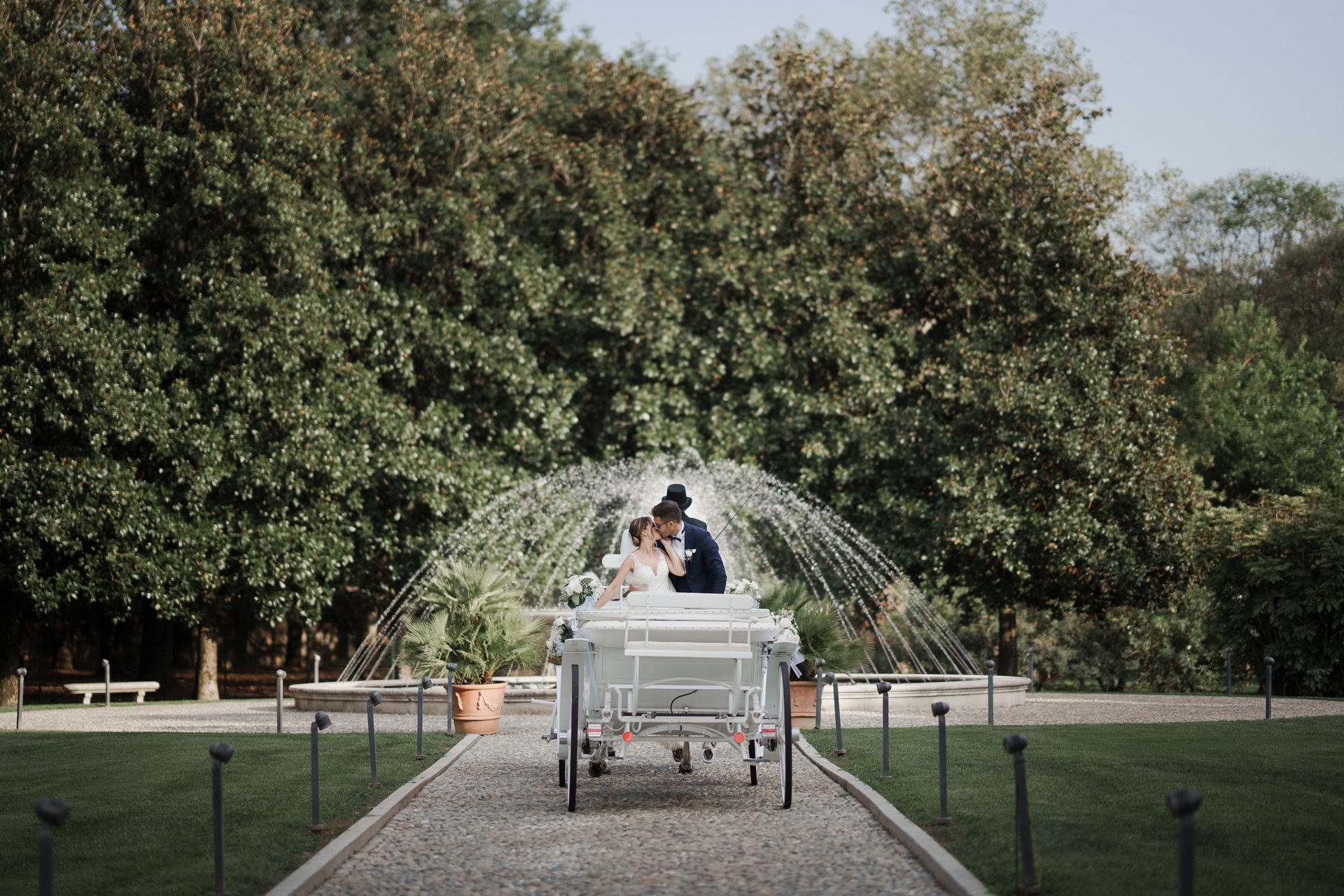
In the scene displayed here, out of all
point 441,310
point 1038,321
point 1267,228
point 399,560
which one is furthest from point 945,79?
point 399,560

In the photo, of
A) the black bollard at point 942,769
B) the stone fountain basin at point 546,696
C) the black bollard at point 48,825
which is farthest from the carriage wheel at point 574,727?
the stone fountain basin at point 546,696

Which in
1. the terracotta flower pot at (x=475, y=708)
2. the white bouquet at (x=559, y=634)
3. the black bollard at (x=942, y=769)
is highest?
the white bouquet at (x=559, y=634)

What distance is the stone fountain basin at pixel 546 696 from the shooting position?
59.1 ft

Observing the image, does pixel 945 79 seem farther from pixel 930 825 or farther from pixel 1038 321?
pixel 930 825

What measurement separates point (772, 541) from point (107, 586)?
41.4ft

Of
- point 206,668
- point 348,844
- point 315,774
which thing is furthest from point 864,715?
point 206,668

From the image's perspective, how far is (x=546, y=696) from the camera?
62.3ft

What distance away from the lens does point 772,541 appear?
26109 mm

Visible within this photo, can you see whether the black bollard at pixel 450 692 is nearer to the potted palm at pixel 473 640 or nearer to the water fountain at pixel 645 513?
the potted palm at pixel 473 640

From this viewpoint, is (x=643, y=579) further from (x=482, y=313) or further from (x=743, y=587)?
(x=482, y=313)

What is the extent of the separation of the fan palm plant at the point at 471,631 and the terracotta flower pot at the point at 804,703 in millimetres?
3366

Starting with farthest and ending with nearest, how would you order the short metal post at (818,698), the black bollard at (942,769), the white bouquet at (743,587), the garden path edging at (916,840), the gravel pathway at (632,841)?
the short metal post at (818,698) → the white bouquet at (743,587) → the black bollard at (942,769) → the gravel pathway at (632,841) → the garden path edging at (916,840)

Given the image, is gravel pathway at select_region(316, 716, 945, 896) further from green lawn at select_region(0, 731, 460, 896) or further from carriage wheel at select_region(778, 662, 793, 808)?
green lawn at select_region(0, 731, 460, 896)

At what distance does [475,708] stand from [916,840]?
8.50 meters
